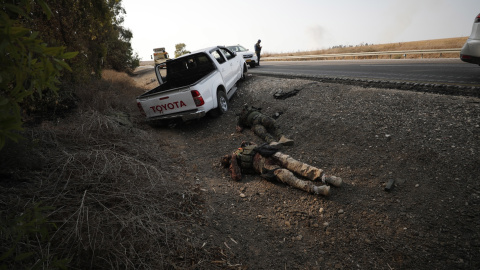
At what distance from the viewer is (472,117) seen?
4.22 metres

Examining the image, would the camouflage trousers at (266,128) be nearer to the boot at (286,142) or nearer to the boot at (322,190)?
the boot at (286,142)

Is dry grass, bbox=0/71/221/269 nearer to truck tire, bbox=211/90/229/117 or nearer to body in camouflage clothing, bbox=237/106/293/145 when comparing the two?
body in camouflage clothing, bbox=237/106/293/145

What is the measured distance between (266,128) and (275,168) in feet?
6.93

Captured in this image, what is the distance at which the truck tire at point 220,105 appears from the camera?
731 cm

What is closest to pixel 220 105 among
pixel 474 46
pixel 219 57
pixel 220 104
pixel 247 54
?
pixel 220 104

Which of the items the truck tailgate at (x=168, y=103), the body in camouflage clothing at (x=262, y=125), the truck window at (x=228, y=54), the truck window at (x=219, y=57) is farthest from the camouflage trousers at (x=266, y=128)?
the truck window at (x=228, y=54)

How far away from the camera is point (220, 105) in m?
7.32

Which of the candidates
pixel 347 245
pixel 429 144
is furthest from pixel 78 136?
pixel 429 144

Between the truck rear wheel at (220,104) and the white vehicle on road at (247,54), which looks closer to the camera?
the truck rear wheel at (220,104)

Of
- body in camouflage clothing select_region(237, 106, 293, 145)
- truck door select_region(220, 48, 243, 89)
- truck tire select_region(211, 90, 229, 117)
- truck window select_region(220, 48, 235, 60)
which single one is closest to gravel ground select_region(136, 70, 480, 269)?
body in camouflage clothing select_region(237, 106, 293, 145)

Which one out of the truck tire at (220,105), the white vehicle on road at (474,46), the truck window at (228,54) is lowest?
the truck tire at (220,105)

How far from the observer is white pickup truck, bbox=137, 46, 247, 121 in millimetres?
6242

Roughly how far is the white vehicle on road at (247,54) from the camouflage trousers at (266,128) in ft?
37.5

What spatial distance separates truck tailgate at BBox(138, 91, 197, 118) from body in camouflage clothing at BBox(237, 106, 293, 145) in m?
1.38
